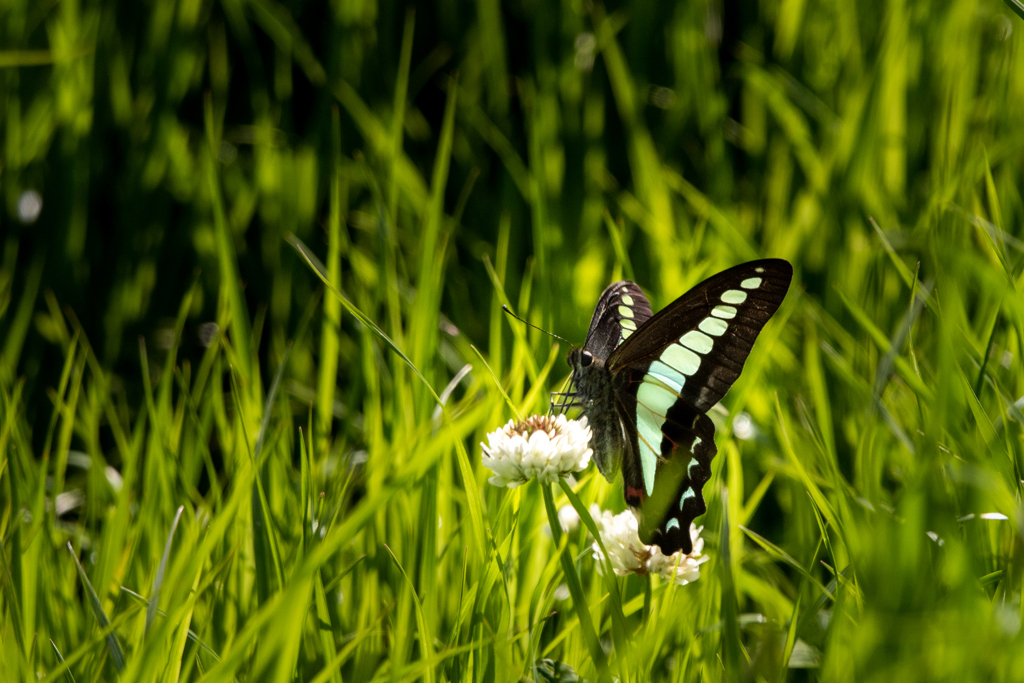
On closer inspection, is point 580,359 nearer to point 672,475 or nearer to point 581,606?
point 672,475

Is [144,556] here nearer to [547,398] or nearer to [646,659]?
[547,398]

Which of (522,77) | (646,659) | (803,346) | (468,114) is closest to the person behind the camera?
(646,659)

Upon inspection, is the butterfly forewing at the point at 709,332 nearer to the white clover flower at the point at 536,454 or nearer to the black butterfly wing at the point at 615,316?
the black butterfly wing at the point at 615,316

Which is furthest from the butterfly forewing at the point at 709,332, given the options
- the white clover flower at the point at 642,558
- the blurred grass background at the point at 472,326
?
the white clover flower at the point at 642,558

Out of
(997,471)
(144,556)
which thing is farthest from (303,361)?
(997,471)

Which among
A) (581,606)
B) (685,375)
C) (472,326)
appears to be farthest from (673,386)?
(472,326)

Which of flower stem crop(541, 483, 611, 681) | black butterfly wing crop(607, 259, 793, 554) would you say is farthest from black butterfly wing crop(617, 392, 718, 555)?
flower stem crop(541, 483, 611, 681)

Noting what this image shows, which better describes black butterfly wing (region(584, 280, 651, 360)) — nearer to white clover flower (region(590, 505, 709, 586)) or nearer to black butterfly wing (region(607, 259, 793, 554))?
black butterfly wing (region(607, 259, 793, 554))

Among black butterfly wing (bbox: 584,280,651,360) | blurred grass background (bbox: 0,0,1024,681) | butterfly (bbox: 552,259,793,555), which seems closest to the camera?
blurred grass background (bbox: 0,0,1024,681)
